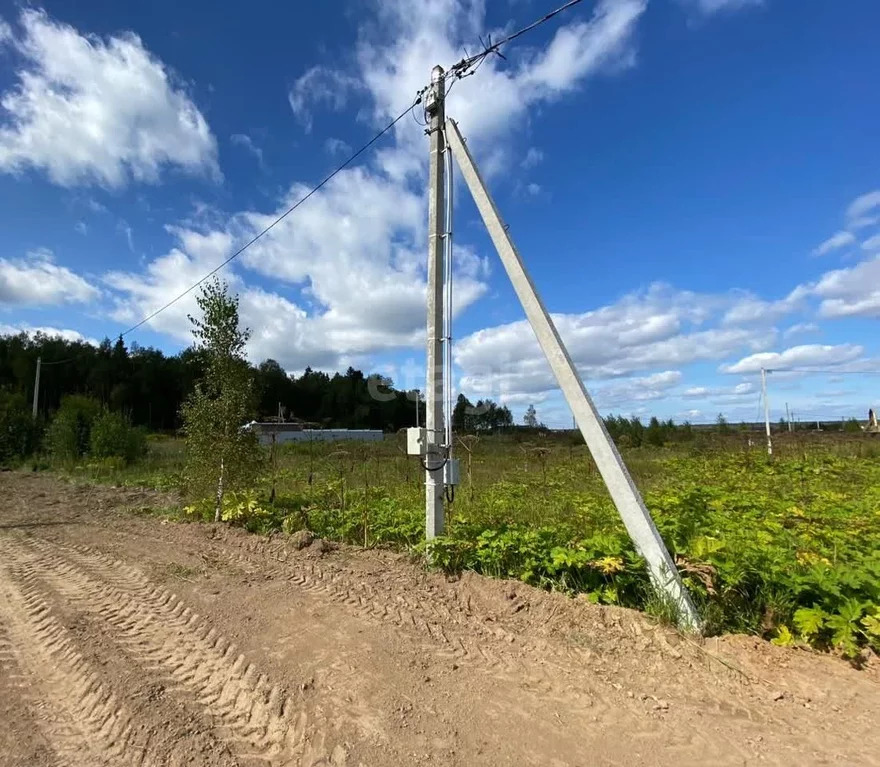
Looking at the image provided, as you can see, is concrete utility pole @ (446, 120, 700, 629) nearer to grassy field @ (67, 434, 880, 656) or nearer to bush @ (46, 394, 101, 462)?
grassy field @ (67, 434, 880, 656)

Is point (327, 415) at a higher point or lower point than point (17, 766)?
higher

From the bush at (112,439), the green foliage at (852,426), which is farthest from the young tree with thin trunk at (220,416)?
the green foliage at (852,426)

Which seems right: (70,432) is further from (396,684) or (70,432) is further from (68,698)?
(396,684)

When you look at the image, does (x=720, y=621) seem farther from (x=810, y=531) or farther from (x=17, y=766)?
(x=17, y=766)

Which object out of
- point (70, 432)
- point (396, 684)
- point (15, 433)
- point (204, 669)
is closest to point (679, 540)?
point (396, 684)

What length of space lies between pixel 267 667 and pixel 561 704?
1.84 m

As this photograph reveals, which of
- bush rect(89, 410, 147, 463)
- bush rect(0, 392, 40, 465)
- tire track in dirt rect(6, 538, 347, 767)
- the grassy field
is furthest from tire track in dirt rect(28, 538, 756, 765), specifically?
bush rect(0, 392, 40, 465)

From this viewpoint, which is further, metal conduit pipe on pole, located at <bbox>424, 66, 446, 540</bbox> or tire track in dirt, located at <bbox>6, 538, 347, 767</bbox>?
metal conduit pipe on pole, located at <bbox>424, 66, 446, 540</bbox>

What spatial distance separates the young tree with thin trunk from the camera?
8812 millimetres

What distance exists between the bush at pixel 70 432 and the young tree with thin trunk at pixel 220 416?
50.5ft

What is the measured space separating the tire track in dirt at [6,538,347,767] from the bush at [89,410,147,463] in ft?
52.7

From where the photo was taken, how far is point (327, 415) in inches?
2904

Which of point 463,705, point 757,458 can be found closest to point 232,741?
point 463,705

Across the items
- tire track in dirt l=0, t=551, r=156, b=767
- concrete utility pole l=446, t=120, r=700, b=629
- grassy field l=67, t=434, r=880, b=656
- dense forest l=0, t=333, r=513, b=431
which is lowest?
tire track in dirt l=0, t=551, r=156, b=767
